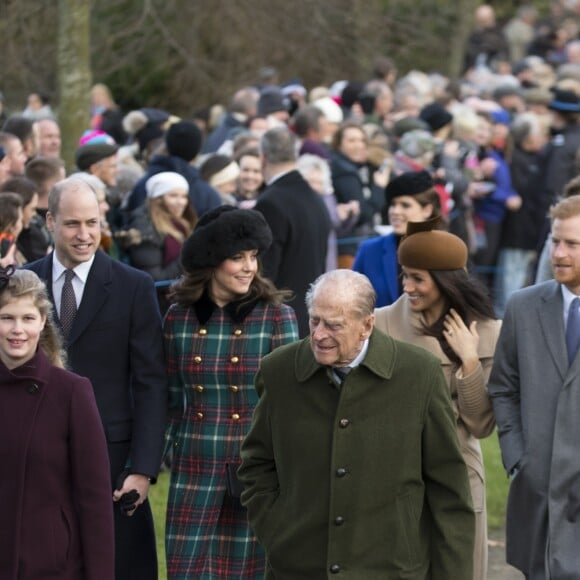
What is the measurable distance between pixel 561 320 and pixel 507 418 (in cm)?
46

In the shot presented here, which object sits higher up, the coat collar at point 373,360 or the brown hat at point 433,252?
the brown hat at point 433,252

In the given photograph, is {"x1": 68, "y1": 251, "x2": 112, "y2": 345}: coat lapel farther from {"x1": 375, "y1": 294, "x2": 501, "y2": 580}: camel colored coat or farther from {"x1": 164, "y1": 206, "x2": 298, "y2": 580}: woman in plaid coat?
{"x1": 375, "y1": 294, "x2": 501, "y2": 580}: camel colored coat

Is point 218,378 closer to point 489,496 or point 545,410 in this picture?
point 545,410

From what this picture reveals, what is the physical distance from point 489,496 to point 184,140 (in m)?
3.42

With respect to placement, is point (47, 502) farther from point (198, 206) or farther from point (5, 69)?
point (5, 69)

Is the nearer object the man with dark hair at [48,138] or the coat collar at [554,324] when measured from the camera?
the coat collar at [554,324]

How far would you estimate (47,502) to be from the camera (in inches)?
217

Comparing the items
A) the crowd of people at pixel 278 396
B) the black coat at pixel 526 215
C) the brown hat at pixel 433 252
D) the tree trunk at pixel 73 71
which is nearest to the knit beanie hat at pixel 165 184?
the crowd of people at pixel 278 396

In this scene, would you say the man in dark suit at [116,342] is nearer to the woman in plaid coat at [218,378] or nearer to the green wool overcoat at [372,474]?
the woman in plaid coat at [218,378]

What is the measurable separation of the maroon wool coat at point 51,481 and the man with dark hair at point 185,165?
18.6 ft

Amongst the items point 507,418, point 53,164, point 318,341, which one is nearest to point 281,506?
point 318,341

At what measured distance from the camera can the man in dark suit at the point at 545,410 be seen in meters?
6.12

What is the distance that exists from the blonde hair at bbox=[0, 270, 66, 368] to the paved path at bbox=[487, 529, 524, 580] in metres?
3.82

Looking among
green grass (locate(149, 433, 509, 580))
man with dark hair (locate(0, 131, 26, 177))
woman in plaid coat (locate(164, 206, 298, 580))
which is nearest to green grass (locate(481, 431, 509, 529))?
green grass (locate(149, 433, 509, 580))
